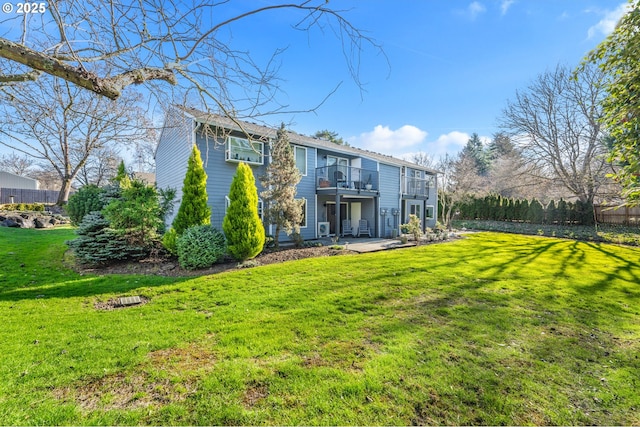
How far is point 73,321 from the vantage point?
432cm

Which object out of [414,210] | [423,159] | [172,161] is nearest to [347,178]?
[172,161]

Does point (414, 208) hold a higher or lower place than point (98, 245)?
higher

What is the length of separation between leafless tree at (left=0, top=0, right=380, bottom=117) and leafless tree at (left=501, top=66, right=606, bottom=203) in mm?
22336

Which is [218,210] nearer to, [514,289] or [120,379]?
[120,379]

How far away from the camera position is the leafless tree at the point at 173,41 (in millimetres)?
2826

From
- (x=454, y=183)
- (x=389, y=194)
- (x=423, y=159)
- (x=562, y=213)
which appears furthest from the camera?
(x=423, y=159)

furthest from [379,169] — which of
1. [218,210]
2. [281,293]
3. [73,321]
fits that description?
[73,321]

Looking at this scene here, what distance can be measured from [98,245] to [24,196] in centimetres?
2701

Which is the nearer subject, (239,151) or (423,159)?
(239,151)

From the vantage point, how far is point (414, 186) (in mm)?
19312

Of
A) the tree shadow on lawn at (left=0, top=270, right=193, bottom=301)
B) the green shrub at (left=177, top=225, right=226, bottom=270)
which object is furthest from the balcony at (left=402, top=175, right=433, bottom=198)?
the tree shadow on lawn at (left=0, top=270, right=193, bottom=301)

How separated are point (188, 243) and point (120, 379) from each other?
565 cm

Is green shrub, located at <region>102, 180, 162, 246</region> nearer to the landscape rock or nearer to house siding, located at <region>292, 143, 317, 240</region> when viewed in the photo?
house siding, located at <region>292, 143, 317, 240</region>

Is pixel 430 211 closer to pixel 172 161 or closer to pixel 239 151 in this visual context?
pixel 239 151
